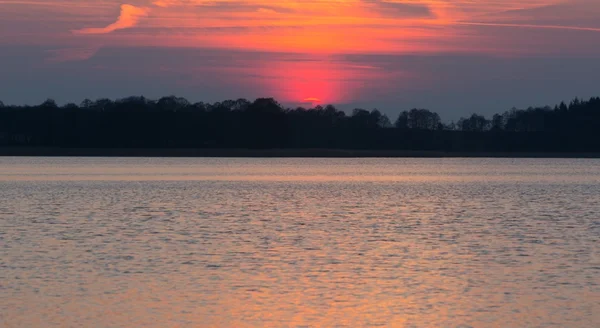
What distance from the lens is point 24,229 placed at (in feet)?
126

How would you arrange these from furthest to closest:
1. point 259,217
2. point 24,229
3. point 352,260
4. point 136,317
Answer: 1. point 259,217
2. point 24,229
3. point 352,260
4. point 136,317

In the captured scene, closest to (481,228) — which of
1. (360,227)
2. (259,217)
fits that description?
(360,227)

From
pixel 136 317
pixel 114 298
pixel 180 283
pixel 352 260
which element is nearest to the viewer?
pixel 136 317

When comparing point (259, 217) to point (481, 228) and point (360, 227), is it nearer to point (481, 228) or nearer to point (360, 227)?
point (360, 227)

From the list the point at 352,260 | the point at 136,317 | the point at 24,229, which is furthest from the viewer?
the point at 24,229

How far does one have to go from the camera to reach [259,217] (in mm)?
46562

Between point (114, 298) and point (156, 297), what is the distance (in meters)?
0.93

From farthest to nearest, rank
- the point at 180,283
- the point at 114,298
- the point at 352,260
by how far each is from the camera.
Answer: the point at 352,260 → the point at 180,283 → the point at 114,298

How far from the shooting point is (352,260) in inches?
1133

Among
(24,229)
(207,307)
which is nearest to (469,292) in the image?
(207,307)

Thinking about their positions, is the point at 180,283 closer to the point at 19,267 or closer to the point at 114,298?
the point at 114,298

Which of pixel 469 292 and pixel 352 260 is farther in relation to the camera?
pixel 352 260

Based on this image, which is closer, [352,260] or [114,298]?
[114,298]

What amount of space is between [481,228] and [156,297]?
21.7m
